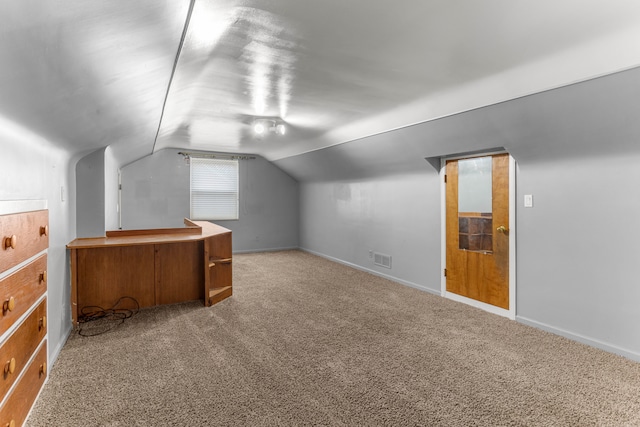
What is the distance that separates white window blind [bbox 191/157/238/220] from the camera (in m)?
7.12

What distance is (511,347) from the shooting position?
2.86 meters

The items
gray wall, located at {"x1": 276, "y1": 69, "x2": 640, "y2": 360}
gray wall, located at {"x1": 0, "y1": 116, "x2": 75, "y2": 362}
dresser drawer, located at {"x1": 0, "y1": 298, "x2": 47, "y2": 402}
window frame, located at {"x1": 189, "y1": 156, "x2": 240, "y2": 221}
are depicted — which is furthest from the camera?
window frame, located at {"x1": 189, "y1": 156, "x2": 240, "y2": 221}

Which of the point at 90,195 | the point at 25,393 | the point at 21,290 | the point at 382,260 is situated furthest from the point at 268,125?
the point at 25,393

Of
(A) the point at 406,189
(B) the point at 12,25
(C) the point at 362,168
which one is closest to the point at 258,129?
(C) the point at 362,168

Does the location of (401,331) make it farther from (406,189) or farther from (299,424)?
(406,189)

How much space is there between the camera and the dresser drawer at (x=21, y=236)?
1.54m

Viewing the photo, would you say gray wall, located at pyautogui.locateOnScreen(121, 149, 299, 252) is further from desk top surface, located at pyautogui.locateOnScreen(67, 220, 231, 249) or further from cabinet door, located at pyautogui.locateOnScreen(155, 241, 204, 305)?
cabinet door, located at pyautogui.locateOnScreen(155, 241, 204, 305)

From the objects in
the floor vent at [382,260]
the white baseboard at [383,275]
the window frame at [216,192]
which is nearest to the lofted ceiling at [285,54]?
the white baseboard at [383,275]

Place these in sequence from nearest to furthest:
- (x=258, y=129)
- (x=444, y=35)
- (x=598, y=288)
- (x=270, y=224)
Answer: (x=444, y=35) → (x=598, y=288) → (x=258, y=129) → (x=270, y=224)

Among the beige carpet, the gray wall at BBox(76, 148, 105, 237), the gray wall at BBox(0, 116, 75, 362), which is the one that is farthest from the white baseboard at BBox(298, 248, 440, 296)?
the gray wall at BBox(0, 116, 75, 362)

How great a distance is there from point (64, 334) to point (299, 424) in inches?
89.5

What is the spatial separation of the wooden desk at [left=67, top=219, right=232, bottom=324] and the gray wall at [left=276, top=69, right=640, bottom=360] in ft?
8.44

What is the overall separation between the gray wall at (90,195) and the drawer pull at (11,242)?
2.20 metres

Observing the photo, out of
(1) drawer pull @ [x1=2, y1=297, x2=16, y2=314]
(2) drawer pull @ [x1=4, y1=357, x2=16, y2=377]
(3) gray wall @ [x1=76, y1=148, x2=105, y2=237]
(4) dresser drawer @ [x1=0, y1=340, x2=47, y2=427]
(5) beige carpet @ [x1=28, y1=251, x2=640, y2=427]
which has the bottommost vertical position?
(5) beige carpet @ [x1=28, y1=251, x2=640, y2=427]
